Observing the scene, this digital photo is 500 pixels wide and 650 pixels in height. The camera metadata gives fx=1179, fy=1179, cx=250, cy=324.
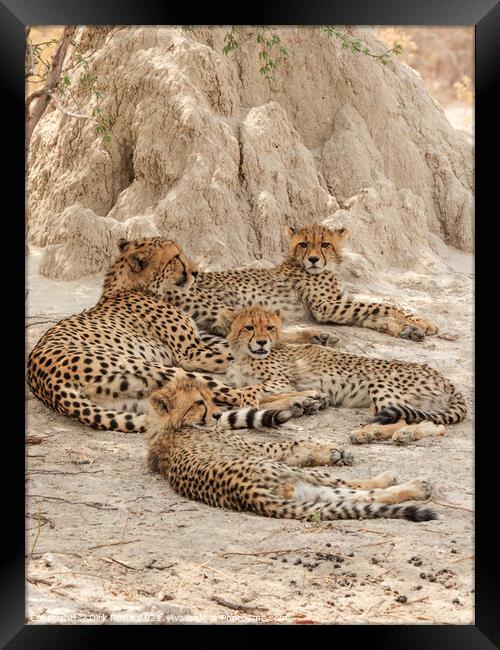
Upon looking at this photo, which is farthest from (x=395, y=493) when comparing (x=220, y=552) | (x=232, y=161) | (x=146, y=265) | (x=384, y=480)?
(x=232, y=161)

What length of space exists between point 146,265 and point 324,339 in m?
1.02

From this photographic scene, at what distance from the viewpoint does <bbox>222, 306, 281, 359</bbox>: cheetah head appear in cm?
563

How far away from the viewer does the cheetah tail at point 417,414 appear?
520cm

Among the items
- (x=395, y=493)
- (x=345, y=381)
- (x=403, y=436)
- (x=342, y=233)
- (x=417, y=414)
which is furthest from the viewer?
(x=342, y=233)

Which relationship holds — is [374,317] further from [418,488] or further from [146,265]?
[418,488]

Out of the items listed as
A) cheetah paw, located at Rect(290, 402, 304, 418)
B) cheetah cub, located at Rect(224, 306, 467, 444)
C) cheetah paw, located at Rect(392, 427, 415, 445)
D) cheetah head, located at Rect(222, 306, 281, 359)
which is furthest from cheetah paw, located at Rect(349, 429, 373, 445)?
cheetah head, located at Rect(222, 306, 281, 359)

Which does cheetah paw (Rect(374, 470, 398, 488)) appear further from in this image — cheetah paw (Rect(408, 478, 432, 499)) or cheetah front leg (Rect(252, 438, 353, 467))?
cheetah front leg (Rect(252, 438, 353, 467))

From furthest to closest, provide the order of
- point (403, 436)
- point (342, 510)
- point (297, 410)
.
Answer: point (297, 410) → point (403, 436) → point (342, 510)

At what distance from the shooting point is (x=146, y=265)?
20.5 ft

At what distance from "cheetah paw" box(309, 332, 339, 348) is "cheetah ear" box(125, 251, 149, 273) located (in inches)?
38.2

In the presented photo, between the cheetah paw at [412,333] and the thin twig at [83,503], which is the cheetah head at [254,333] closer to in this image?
the cheetah paw at [412,333]

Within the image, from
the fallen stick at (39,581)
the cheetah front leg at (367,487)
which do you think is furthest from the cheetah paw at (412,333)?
the fallen stick at (39,581)
